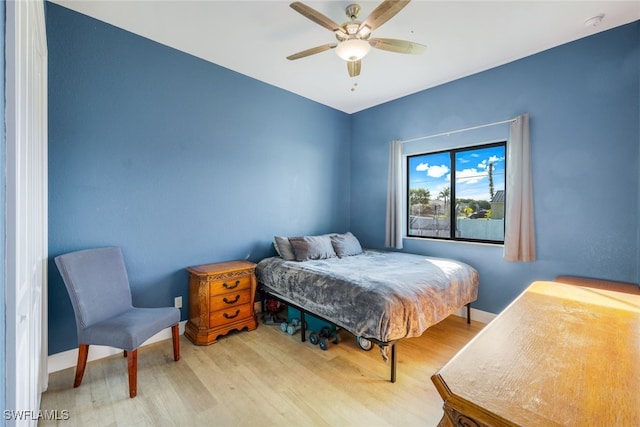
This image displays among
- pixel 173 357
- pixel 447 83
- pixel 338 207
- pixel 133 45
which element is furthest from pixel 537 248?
pixel 133 45

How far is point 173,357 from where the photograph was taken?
2297 mm

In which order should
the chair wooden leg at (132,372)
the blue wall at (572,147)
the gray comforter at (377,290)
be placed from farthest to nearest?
the blue wall at (572,147) < the gray comforter at (377,290) < the chair wooden leg at (132,372)

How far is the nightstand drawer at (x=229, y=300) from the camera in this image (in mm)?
2572

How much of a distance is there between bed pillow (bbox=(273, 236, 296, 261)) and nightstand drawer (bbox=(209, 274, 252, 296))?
1.68 ft

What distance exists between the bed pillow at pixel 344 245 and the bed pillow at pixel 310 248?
11cm

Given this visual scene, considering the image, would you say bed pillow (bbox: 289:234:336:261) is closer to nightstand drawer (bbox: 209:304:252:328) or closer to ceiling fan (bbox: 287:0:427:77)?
nightstand drawer (bbox: 209:304:252:328)

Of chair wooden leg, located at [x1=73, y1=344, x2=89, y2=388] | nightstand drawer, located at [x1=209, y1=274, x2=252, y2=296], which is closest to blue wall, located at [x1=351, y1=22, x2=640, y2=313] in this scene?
nightstand drawer, located at [x1=209, y1=274, x2=252, y2=296]

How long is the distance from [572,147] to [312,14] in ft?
8.66

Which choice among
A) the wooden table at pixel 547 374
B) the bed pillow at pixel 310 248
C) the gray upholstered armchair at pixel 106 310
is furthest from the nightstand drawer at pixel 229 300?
the wooden table at pixel 547 374

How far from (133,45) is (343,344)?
3378mm

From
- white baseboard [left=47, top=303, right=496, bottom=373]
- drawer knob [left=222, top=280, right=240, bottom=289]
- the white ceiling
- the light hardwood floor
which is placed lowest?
the light hardwood floor

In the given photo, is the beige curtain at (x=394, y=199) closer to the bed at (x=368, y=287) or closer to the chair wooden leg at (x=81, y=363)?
the bed at (x=368, y=287)

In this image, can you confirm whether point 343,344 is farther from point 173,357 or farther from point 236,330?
point 173,357

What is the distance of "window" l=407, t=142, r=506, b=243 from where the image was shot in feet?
10.3
